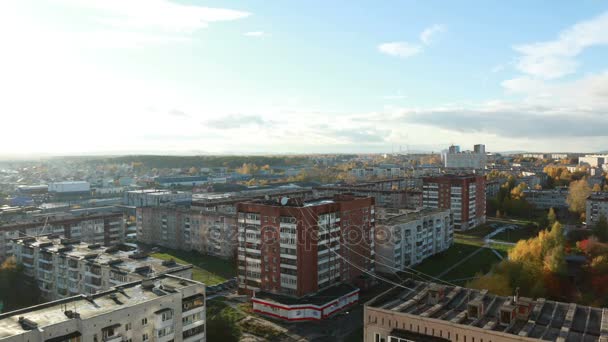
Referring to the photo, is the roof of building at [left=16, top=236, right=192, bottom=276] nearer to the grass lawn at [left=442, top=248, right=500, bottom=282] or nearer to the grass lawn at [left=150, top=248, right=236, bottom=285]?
the grass lawn at [left=150, top=248, right=236, bottom=285]

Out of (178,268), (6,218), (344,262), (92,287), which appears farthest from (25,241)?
(344,262)

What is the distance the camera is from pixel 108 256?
2319 cm

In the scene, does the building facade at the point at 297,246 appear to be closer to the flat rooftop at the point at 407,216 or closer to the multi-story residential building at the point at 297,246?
the multi-story residential building at the point at 297,246

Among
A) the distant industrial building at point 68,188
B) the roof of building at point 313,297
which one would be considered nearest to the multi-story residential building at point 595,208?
the roof of building at point 313,297

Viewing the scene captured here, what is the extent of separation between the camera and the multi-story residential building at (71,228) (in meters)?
32.2

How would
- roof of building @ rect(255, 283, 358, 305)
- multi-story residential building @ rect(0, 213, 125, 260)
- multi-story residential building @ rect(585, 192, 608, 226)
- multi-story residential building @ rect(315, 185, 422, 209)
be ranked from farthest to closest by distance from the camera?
1. multi-story residential building @ rect(315, 185, 422, 209)
2. multi-story residential building @ rect(585, 192, 608, 226)
3. multi-story residential building @ rect(0, 213, 125, 260)
4. roof of building @ rect(255, 283, 358, 305)

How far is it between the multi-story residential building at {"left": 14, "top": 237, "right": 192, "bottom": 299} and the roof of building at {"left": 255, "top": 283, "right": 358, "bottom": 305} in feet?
13.7

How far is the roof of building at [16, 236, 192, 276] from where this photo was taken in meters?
21.3

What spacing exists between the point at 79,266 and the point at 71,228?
15238mm

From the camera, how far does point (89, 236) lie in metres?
36.6

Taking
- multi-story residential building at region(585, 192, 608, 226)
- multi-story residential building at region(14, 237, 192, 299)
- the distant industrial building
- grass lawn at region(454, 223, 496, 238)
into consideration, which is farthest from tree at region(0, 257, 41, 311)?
the distant industrial building

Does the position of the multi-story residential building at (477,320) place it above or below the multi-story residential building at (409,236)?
above

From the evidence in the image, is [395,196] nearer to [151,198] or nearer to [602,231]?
[602,231]

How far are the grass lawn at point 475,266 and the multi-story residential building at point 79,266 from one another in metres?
17.8
